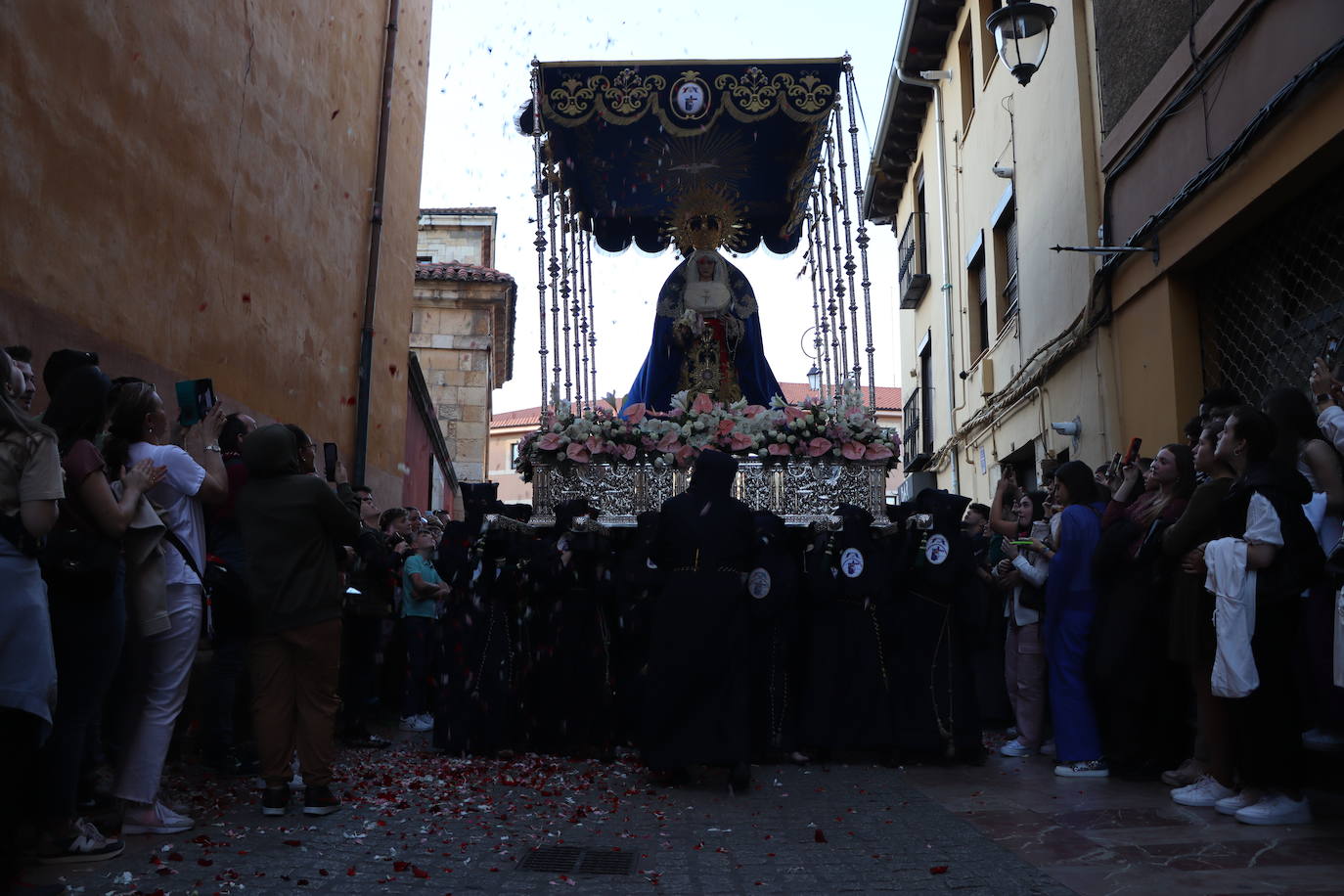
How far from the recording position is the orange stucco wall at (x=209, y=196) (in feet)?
20.0

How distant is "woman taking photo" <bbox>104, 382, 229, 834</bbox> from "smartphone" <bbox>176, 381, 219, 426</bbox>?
419 mm

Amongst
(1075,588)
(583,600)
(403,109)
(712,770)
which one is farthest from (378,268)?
(1075,588)

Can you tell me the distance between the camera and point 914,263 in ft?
63.8

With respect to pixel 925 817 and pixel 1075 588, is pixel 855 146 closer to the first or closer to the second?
pixel 1075 588

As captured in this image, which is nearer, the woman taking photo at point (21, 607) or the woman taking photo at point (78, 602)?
the woman taking photo at point (21, 607)

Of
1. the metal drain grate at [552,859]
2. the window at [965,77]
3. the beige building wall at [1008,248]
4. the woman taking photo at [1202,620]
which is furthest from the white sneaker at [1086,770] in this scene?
the window at [965,77]

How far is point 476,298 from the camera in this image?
70.9 feet

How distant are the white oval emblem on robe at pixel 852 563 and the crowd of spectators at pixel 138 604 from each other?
286cm

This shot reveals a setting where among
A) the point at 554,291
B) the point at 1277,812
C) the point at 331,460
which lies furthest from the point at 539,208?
the point at 1277,812

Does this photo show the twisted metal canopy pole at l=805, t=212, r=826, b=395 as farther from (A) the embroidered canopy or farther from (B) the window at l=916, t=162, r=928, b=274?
(B) the window at l=916, t=162, r=928, b=274

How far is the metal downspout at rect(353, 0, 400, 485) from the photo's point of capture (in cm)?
1185

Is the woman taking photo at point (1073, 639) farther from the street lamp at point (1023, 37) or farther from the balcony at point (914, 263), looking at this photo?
the balcony at point (914, 263)

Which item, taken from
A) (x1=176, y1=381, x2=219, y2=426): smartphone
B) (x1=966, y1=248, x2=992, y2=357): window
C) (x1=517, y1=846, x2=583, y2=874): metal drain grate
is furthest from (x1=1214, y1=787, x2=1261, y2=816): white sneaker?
(x1=966, y1=248, x2=992, y2=357): window

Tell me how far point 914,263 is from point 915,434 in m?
3.51
